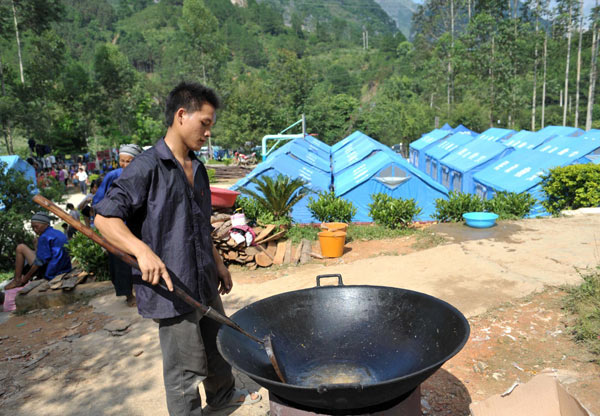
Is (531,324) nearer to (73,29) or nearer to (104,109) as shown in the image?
(104,109)

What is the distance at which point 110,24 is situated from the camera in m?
109

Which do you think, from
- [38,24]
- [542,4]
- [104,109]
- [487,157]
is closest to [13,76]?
[38,24]

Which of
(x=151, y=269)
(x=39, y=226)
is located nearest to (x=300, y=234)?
(x=39, y=226)

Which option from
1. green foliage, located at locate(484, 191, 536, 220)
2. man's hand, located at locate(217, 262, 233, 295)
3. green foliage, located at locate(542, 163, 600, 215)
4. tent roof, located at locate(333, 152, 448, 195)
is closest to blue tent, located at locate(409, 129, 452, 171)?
tent roof, located at locate(333, 152, 448, 195)

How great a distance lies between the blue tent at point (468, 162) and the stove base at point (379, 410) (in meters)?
11.9

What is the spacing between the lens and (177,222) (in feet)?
7.22

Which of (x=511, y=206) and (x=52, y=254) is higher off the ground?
(x=52, y=254)

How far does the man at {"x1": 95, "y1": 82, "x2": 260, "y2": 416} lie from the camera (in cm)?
211

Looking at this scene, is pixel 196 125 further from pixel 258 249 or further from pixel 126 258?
pixel 258 249

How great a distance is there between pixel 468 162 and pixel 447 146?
17.6ft

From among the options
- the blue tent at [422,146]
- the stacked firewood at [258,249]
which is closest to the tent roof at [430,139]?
the blue tent at [422,146]

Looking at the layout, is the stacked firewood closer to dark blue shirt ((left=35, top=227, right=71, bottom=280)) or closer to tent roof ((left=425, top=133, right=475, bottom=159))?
dark blue shirt ((left=35, top=227, right=71, bottom=280))

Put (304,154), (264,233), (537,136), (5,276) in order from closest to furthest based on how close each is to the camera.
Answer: (264,233) → (5,276) → (304,154) → (537,136)

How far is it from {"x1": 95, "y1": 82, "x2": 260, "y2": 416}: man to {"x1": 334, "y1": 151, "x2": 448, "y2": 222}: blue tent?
9.90 m
